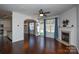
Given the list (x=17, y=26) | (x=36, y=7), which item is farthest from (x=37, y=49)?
(x=17, y=26)

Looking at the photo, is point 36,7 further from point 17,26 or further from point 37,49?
point 17,26

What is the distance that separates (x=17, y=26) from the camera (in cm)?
806

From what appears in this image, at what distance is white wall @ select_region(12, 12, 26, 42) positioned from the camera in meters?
7.61

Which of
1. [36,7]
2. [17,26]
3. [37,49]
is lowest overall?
[37,49]

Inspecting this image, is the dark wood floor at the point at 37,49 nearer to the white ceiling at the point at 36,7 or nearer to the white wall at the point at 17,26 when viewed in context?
the white wall at the point at 17,26

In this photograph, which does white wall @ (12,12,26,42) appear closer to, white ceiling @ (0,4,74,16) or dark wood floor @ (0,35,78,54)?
dark wood floor @ (0,35,78,54)

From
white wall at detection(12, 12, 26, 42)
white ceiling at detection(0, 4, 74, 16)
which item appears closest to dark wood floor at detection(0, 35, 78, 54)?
white wall at detection(12, 12, 26, 42)

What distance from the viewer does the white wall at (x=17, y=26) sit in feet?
25.0

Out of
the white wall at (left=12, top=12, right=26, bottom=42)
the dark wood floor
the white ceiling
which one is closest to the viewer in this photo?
the dark wood floor

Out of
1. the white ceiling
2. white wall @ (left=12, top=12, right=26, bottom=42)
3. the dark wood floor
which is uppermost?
the white ceiling

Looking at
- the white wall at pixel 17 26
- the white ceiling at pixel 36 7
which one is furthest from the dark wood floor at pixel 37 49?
the white ceiling at pixel 36 7

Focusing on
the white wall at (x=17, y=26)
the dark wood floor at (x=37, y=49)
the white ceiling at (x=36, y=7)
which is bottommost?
the dark wood floor at (x=37, y=49)
